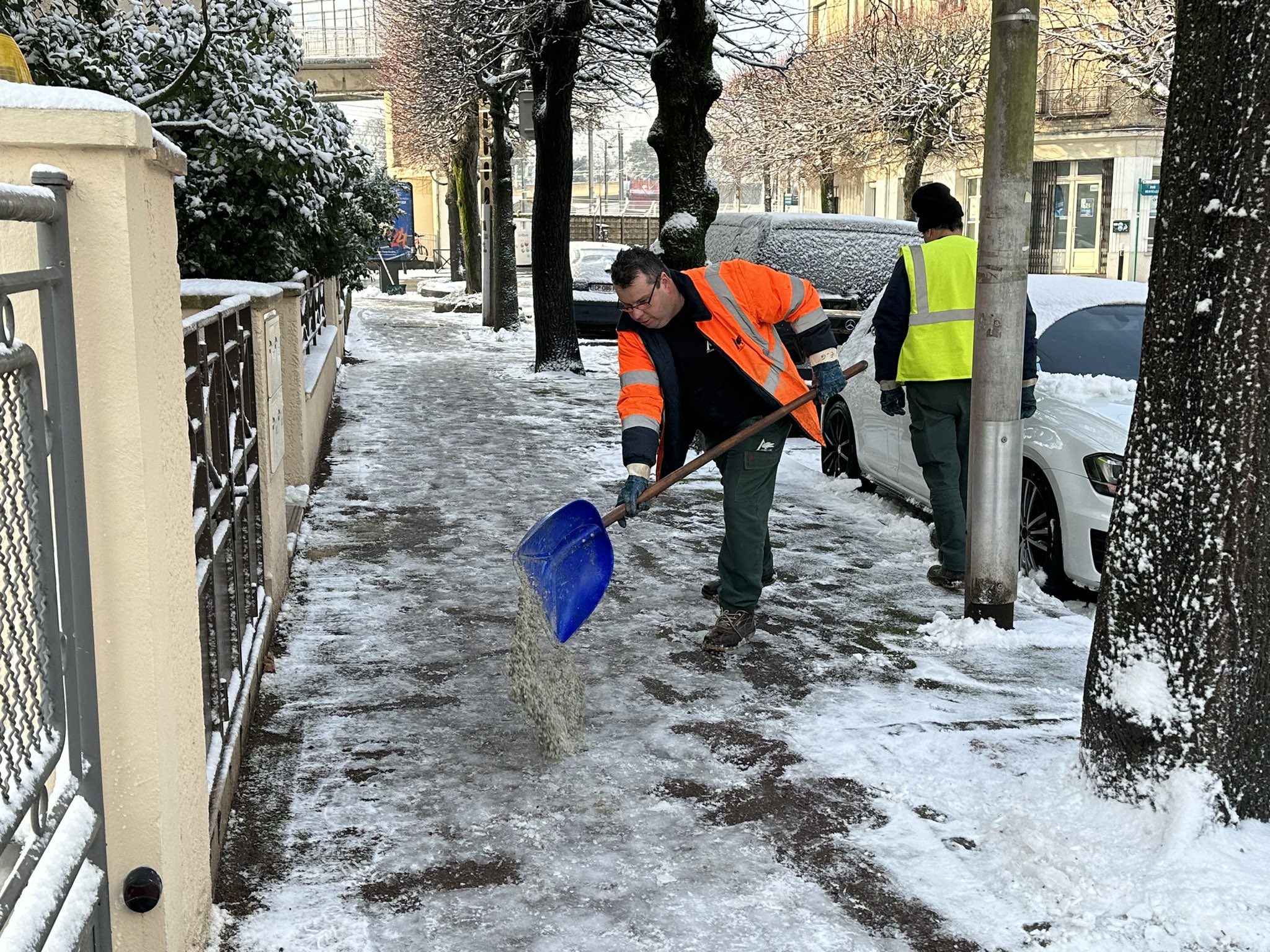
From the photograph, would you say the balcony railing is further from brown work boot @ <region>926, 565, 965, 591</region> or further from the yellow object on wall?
the yellow object on wall

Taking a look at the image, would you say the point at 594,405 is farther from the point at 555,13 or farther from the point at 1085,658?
the point at 1085,658

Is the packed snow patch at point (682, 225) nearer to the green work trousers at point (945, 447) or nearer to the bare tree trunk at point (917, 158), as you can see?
the green work trousers at point (945, 447)

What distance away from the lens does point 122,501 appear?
245cm

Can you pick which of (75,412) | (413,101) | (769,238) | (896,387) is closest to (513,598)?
(896,387)

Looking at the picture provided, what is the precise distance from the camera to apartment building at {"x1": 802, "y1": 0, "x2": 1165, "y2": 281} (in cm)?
3494

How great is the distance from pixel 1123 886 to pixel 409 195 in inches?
1937

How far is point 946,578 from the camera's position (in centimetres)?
611

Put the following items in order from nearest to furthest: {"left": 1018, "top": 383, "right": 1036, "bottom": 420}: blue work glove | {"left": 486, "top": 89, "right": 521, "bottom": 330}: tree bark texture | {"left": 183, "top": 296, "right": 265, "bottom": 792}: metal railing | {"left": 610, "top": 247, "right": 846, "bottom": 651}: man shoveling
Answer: {"left": 183, "top": 296, "right": 265, "bottom": 792}: metal railing
{"left": 610, "top": 247, "right": 846, "bottom": 651}: man shoveling
{"left": 1018, "top": 383, "right": 1036, "bottom": 420}: blue work glove
{"left": 486, "top": 89, "right": 521, "bottom": 330}: tree bark texture

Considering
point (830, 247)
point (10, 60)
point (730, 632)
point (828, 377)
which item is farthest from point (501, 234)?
point (10, 60)

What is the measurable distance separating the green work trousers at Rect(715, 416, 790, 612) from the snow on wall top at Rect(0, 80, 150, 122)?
10.7 feet

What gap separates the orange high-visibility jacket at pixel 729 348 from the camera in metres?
5.12

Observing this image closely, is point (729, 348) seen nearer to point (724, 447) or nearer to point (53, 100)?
point (724, 447)

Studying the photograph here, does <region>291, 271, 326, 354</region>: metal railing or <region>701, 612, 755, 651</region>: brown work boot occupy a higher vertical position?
<region>291, 271, 326, 354</region>: metal railing

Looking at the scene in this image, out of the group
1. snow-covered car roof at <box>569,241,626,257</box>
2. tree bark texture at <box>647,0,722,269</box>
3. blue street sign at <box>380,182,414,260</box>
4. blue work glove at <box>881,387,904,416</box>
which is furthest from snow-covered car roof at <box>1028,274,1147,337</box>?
blue street sign at <box>380,182,414,260</box>
